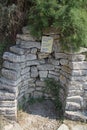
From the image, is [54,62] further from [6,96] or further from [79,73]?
[6,96]

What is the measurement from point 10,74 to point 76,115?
3.59ft

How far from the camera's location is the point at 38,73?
13.2 feet

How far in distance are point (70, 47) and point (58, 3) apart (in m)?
0.61

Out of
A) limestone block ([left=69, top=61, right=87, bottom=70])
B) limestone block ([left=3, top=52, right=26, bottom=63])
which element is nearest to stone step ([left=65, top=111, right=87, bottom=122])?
limestone block ([left=69, top=61, right=87, bottom=70])

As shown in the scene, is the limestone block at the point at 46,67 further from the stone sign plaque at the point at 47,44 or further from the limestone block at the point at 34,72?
the stone sign plaque at the point at 47,44

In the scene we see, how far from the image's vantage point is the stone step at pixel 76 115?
3.82m

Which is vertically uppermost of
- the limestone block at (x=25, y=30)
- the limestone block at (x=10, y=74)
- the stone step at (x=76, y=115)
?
the limestone block at (x=25, y=30)

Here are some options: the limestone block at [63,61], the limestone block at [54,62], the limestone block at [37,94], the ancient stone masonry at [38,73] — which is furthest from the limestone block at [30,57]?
the limestone block at [37,94]

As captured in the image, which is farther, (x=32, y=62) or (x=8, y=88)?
(x=32, y=62)

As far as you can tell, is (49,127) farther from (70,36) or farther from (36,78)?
(70,36)

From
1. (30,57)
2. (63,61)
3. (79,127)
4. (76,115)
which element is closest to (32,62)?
(30,57)

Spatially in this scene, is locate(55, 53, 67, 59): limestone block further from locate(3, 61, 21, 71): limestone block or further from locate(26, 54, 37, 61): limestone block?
locate(3, 61, 21, 71): limestone block

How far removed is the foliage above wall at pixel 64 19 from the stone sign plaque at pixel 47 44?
0.10 m

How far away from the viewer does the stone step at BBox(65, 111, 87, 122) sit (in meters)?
3.82
